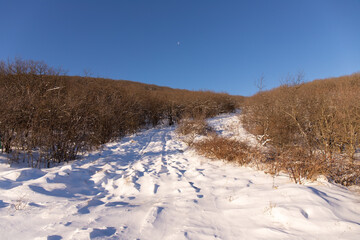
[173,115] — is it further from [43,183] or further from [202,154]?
[43,183]

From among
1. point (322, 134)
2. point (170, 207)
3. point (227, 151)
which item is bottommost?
point (170, 207)

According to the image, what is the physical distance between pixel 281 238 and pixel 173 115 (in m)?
13.4

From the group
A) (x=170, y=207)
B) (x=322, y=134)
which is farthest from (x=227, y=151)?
(x=170, y=207)

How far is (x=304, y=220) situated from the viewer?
78.2 inches

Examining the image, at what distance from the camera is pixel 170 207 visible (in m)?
2.55

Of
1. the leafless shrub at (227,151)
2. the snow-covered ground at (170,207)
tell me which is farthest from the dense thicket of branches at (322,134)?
the leafless shrub at (227,151)

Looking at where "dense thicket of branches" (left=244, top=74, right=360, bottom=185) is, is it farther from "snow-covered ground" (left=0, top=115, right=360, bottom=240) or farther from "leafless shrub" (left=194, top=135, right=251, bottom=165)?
"leafless shrub" (left=194, top=135, right=251, bottom=165)

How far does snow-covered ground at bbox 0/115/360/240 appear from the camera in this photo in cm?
187

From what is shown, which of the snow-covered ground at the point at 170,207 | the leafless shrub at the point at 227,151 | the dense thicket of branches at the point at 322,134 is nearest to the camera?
the snow-covered ground at the point at 170,207

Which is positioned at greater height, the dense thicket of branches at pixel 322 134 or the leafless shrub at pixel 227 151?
the dense thicket of branches at pixel 322 134

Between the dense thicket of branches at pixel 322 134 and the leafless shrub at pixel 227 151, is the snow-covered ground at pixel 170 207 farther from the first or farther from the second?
the leafless shrub at pixel 227 151

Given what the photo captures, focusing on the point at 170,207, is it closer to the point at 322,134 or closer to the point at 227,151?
the point at 227,151

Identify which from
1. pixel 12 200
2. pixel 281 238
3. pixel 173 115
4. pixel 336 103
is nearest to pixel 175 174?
pixel 281 238

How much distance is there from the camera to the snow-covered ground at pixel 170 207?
6.14 ft
